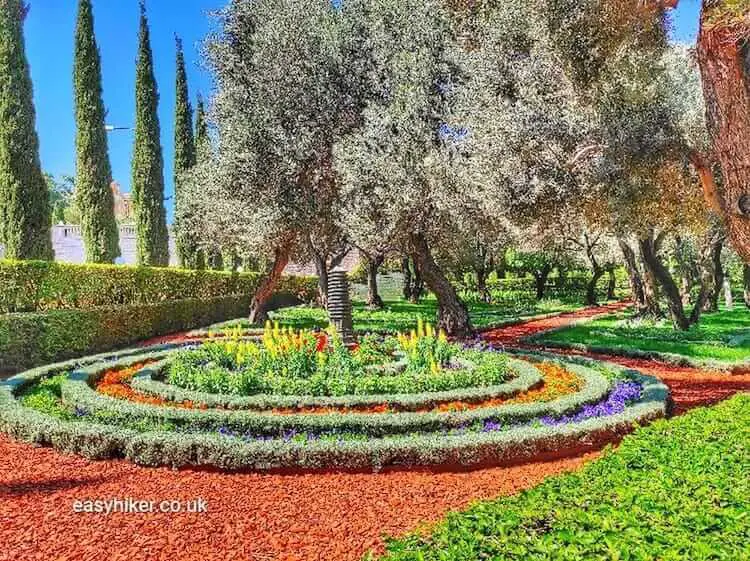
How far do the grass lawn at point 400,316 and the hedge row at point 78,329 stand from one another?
240cm

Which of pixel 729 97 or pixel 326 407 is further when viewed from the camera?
pixel 326 407

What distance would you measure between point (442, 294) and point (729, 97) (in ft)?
33.3

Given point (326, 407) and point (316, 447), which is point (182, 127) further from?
point (316, 447)

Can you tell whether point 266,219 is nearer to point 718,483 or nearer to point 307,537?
point 307,537

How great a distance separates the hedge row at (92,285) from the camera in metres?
14.3

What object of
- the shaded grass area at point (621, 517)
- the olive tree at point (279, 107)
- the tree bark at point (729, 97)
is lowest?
the shaded grass area at point (621, 517)

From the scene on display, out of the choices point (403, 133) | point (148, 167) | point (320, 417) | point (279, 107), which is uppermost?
point (148, 167)

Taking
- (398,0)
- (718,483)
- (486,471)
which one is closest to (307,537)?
(486,471)

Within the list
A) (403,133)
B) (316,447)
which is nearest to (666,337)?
(403,133)

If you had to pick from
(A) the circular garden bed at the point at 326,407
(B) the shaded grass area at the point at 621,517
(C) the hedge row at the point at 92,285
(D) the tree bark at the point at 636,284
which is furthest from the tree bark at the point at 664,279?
(C) the hedge row at the point at 92,285

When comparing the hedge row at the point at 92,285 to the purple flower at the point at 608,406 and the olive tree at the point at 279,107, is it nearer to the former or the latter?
the olive tree at the point at 279,107

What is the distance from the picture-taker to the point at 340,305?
1172cm

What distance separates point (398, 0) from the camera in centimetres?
1485

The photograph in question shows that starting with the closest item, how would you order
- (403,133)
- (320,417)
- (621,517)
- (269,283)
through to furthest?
(621,517), (320,417), (403,133), (269,283)
